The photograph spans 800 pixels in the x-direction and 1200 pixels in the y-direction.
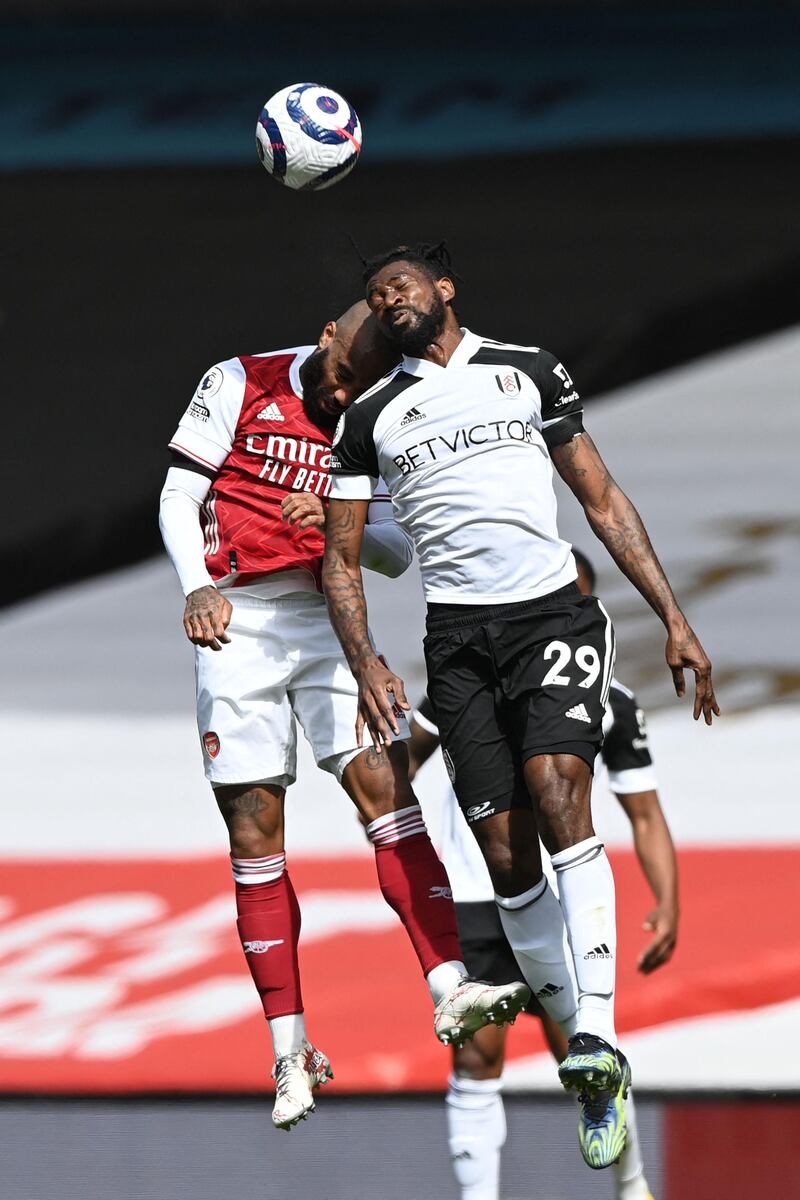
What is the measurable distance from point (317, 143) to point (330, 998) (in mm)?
3309

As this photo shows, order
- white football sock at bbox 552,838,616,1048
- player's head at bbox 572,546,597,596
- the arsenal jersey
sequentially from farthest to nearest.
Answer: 1. player's head at bbox 572,546,597,596
2. the arsenal jersey
3. white football sock at bbox 552,838,616,1048

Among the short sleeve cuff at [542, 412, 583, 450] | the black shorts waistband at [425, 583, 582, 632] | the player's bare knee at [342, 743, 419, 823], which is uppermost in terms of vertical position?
the short sleeve cuff at [542, 412, 583, 450]

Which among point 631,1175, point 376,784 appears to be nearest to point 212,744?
point 376,784

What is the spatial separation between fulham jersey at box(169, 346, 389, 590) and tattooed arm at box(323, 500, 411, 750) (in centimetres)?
24

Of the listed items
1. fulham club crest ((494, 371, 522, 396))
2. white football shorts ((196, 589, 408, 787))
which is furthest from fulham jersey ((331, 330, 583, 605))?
white football shorts ((196, 589, 408, 787))

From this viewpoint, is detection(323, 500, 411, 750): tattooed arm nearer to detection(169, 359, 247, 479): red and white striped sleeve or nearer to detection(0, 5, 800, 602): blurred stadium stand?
detection(169, 359, 247, 479): red and white striped sleeve

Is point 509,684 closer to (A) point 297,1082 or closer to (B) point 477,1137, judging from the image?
(A) point 297,1082

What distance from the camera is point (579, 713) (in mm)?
4012

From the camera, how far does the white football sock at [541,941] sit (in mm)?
4180

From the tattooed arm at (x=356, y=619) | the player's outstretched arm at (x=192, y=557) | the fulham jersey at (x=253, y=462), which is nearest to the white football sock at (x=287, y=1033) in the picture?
the tattooed arm at (x=356, y=619)

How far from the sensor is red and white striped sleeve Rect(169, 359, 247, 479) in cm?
444

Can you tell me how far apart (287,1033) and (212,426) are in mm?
1565

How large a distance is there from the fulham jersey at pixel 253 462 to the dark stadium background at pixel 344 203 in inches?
156

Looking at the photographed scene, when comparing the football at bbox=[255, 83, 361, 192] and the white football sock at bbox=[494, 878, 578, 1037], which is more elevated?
the football at bbox=[255, 83, 361, 192]
